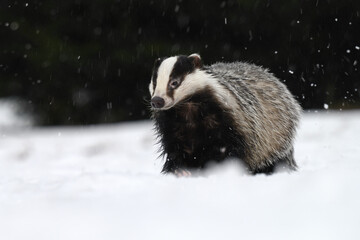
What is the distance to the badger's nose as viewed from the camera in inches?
172

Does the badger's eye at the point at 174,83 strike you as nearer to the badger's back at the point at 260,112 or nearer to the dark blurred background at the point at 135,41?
the badger's back at the point at 260,112

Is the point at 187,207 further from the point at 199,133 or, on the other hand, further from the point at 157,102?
the point at 199,133

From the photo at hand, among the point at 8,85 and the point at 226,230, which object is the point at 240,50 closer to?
the point at 8,85

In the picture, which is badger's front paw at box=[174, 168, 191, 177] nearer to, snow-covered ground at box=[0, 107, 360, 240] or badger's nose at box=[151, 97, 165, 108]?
badger's nose at box=[151, 97, 165, 108]

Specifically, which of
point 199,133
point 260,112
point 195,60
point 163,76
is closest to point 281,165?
point 260,112

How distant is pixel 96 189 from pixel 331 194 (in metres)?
1.09

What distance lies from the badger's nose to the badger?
0.04m

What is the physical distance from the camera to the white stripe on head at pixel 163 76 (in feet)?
14.7

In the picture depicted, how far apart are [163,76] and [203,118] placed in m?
0.47

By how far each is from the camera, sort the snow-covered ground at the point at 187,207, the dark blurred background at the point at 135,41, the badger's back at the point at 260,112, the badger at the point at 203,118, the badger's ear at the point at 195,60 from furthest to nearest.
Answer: the dark blurred background at the point at 135,41
the badger's back at the point at 260,112
the badger's ear at the point at 195,60
the badger at the point at 203,118
the snow-covered ground at the point at 187,207

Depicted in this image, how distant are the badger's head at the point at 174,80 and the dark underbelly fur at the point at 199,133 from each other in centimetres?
12

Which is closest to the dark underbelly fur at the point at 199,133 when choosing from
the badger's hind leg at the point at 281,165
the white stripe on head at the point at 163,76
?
the white stripe on head at the point at 163,76

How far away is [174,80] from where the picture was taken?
4590mm

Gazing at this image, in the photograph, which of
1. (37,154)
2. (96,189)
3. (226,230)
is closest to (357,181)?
(226,230)
